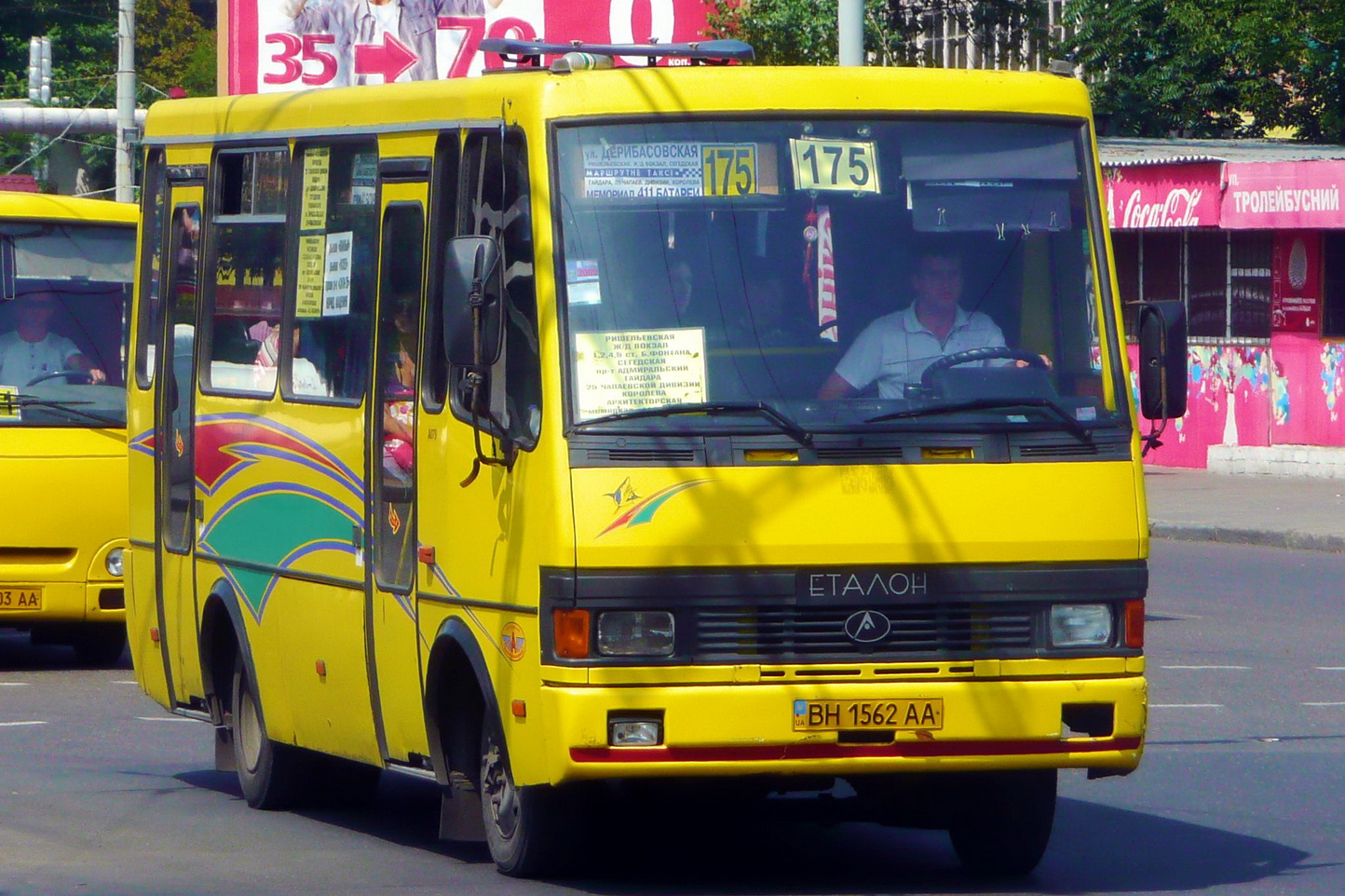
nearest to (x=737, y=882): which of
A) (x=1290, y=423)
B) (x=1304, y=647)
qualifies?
(x=1304, y=647)

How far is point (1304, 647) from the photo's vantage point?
1500cm

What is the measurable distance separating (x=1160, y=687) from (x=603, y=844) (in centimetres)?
553

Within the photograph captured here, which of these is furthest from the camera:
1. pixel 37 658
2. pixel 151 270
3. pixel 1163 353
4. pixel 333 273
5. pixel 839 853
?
pixel 37 658

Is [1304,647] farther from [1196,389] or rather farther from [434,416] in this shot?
[1196,389]

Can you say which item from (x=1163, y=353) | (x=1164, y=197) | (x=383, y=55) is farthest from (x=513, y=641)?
(x=383, y=55)

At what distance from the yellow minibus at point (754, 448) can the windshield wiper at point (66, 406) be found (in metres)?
6.54

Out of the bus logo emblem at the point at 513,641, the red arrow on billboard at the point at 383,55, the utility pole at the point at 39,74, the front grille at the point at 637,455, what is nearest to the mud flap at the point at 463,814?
the bus logo emblem at the point at 513,641

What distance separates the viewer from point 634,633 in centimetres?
711

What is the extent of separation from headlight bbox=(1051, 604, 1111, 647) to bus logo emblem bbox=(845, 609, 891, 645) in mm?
491

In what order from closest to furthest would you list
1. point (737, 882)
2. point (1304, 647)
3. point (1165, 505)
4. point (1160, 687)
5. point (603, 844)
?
point (737, 882)
point (603, 844)
point (1160, 687)
point (1304, 647)
point (1165, 505)

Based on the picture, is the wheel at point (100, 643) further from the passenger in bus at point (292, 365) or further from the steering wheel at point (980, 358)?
the steering wheel at point (980, 358)

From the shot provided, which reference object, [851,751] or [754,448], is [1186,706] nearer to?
[851,751]

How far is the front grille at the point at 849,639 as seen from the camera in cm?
716

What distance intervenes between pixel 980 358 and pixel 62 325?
843 centimetres
